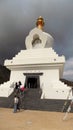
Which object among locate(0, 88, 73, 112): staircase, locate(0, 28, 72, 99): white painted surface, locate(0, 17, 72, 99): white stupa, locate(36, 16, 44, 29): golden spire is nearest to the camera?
locate(0, 88, 73, 112): staircase

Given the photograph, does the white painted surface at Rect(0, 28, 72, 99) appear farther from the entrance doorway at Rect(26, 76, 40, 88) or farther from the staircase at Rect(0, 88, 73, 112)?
the staircase at Rect(0, 88, 73, 112)

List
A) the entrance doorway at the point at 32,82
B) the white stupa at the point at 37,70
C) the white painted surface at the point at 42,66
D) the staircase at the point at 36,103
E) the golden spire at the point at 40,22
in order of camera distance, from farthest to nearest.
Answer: the golden spire at the point at 40,22 < the entrance doorway at the point at 32,82 < the white stupa at the point at 37,70 < the white painted surface at the point at 42,66 < the staircase at the point at 36,103

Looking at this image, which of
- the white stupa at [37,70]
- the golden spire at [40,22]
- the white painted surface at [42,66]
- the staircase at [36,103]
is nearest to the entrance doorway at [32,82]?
the white stupa at [37,70]

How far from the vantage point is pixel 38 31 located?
2844 cm

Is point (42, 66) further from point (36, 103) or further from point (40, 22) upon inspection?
point (40, 22)

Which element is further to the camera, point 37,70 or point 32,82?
point 32,82

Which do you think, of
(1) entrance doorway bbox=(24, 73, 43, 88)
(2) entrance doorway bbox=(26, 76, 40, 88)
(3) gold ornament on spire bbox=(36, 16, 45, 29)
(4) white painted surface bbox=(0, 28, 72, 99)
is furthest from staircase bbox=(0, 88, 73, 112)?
(3) gold ornament on spire bbox=(36, 16, 45, 29)

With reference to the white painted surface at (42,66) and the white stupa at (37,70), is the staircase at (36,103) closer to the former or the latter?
the white painted surface at (42,66)

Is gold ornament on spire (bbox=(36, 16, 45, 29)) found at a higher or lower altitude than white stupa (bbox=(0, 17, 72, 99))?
higher

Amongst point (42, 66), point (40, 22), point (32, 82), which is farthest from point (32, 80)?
point (40, 22)

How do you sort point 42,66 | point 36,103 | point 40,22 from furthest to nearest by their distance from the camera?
point 40,22 → point 42,66 → point 36,103

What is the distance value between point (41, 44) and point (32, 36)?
208cm

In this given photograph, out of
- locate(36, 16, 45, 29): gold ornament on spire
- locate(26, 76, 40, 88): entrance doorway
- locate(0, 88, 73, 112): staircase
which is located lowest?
locate(0, 88, 73, 112): staircase

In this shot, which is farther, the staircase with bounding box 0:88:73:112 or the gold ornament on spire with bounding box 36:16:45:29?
the gold ornament on spire with bounding box 36:16:45:29
